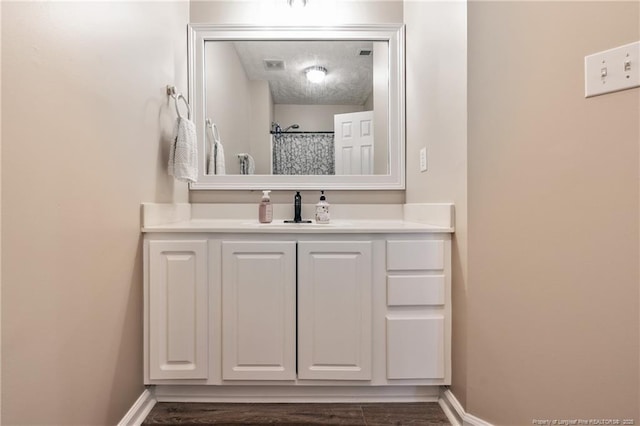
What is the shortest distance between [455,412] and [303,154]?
1.47 metres

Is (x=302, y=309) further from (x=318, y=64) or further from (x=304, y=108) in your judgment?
(x=318, y=64)

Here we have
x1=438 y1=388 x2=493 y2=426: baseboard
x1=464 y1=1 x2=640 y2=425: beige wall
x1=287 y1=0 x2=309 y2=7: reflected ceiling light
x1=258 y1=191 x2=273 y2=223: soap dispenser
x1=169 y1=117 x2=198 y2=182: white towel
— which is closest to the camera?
x1=464 y1=1 x2=640 y2=425: beige wall

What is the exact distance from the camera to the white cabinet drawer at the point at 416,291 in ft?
4.22

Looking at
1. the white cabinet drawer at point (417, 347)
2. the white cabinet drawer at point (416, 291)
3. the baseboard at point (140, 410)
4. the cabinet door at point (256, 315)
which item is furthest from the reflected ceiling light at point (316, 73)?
the baseboard at point (140, 410)

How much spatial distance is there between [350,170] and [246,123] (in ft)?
2.29

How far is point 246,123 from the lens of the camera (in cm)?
184

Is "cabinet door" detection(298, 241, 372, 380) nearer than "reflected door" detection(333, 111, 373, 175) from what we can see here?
Yes

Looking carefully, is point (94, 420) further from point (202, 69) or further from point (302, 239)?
point (202, 69)

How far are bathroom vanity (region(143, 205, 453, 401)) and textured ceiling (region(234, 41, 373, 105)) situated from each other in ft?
3.09

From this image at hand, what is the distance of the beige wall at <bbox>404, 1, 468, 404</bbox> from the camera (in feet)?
3.92

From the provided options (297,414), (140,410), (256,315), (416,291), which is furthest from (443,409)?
(140,410)

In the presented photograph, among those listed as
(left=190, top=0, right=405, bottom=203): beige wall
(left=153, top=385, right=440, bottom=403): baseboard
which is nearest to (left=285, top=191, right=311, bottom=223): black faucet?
(left=190, top=0, right=405, bottom=203): beige wall

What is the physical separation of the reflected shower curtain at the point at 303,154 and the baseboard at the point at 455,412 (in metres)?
1.26

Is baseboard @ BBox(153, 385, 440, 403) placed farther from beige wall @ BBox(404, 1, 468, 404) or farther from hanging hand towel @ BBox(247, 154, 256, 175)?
hanging hand towel @ BBox(247, 154, 256, 175)
